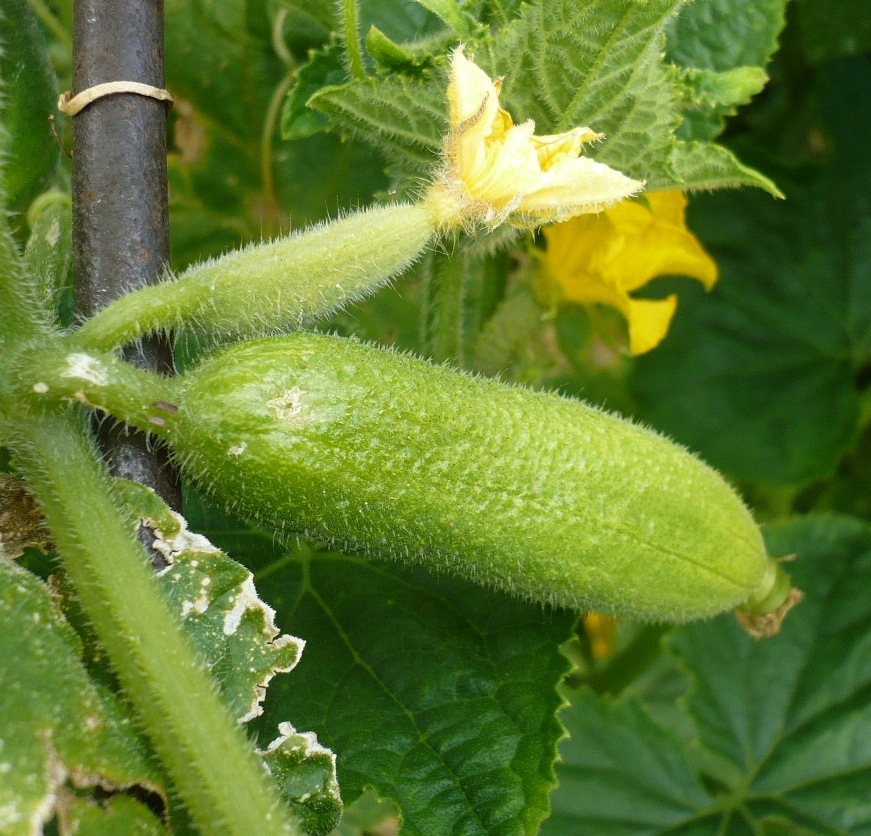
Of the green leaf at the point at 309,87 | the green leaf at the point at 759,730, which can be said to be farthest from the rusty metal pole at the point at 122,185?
the green leaf at the point at 759,730

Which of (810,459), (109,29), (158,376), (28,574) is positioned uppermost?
(109,29)

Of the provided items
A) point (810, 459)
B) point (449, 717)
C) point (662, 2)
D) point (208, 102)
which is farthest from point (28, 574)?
point (810, 459)

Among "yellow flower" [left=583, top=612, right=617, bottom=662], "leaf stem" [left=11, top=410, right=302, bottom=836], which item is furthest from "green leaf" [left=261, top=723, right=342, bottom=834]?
"yellow flower" [left=583, top=612, right=617, bottom=662]

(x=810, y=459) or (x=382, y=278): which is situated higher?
(x=382, y=278)

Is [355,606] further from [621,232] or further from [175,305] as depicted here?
[621,232]

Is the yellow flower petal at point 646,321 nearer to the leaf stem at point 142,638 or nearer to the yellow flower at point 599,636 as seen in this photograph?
the leaf stem at point 142,638

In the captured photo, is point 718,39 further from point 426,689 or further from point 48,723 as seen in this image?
point 48,723

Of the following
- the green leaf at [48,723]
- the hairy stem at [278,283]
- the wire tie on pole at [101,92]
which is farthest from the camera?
the wire tie on pole at [101,92]
